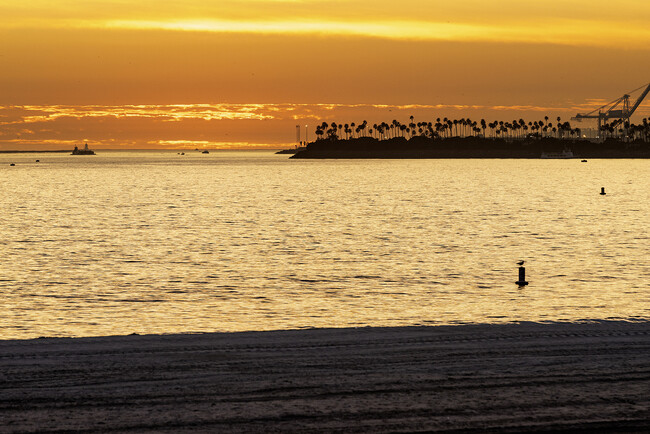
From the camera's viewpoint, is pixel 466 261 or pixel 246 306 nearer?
pixel 246 306

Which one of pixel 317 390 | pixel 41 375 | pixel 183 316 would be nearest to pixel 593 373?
pixel 317 390

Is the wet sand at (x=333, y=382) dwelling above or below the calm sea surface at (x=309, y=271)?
above

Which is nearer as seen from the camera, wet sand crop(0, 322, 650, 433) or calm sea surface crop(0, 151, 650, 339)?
wet sand crop(0, 322, 650, 433)

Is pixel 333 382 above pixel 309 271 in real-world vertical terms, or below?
above

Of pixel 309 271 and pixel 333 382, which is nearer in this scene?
pixel 333 382

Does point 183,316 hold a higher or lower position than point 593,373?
lower

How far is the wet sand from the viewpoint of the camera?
8.26 metres

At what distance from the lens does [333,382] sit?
32.1 feet

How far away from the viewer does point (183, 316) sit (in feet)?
91.0

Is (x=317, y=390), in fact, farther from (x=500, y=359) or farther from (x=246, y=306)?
(x=246, y=306)

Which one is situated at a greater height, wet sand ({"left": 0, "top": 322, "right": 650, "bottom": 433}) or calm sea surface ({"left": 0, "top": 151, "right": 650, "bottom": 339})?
wet sand ({"left": 0, "top": 322, "right": 650, "bottom": 433})

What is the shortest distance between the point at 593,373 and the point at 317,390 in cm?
346

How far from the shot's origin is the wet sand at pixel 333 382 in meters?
8.26

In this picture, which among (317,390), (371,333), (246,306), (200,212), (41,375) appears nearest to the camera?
(317,390)
